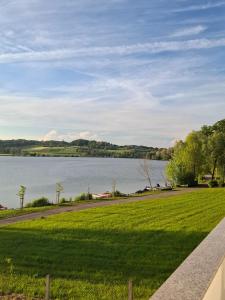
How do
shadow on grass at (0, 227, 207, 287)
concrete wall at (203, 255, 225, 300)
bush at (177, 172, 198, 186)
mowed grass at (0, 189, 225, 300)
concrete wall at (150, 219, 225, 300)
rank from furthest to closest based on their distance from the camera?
bush at (177, 172, 198, 186) < shadow on grass at (0, 227, 207, 287) < mowed grass at (0, 189, 225, 300) < concrete wall at (150, 219, 225, 300) < concrete wall at (203, 255, 225, 300)

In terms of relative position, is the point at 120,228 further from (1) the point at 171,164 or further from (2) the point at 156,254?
(1) the point at 171,164

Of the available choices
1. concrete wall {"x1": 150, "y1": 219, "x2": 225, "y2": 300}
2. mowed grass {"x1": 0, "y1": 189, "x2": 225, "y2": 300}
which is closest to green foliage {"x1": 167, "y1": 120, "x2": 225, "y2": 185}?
mowed grass {"x1": 0, "y1": 189, "x2": 225, "y2": 300}

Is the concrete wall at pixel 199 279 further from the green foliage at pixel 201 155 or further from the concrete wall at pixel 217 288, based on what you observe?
the green foliage at pixel 201 155

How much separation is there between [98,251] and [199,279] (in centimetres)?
467

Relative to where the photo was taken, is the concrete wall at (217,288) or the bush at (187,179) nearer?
the concrete wall at (217,288)

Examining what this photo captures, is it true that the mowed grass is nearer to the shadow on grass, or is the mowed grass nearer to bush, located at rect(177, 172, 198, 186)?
the shadow on grass

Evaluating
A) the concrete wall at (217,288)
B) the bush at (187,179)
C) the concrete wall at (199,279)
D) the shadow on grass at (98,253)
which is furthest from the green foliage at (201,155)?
the concrete wall at (217,288)

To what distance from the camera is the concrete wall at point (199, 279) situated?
777 centimetres

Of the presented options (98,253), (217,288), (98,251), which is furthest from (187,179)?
(217,288)

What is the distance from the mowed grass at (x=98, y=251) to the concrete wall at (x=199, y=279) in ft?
2.27

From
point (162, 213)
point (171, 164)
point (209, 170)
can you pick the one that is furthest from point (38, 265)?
point (209, 170)

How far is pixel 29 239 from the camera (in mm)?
15148

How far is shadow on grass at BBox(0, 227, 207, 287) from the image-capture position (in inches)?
426

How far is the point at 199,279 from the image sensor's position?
886 centimetres
